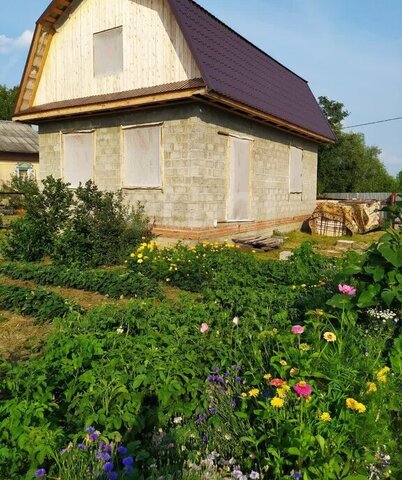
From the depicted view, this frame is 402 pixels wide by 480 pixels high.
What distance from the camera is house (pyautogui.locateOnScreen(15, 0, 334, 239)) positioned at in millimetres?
9430

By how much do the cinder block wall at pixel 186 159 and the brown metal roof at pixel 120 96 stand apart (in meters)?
0.49

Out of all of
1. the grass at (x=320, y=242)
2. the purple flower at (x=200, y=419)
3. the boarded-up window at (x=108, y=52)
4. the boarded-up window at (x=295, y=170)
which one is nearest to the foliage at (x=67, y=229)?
the grass at (x=320, y=242)

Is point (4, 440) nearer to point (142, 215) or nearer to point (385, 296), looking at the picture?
point (385, 296)

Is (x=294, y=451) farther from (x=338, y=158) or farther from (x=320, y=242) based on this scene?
(x=338, y=158)

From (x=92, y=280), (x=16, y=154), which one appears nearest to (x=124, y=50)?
(x=92, y=280)

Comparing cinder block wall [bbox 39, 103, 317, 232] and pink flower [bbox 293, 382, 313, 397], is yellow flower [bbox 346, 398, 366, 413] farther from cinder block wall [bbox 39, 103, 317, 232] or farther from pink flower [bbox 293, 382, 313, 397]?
cinder block wall [bbox 39, 103, 317, 232]

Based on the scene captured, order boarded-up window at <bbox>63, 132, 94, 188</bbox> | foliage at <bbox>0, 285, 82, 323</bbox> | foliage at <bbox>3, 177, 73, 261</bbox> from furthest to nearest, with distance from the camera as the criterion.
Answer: boarded-up window at <bbox>63, 132, 94, 188</bbox>, foliage at <bbox>3, 177, 73, 261</bbox>, foliage at <bbox>0, 285, 82, 323</bbox>

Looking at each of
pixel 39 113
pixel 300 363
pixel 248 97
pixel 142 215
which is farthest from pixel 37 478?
pixel 39 113

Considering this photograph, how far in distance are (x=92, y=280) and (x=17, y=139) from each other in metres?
23.1

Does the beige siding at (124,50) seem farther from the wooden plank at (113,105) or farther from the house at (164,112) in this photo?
the wooden plank at (113,105)

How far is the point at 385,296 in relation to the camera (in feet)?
10.5

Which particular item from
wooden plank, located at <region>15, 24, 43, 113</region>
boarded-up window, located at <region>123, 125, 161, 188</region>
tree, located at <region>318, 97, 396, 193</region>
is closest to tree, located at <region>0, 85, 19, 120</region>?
tree, located at <region>318, 97, 396, 193</region>

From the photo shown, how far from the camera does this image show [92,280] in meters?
6.48

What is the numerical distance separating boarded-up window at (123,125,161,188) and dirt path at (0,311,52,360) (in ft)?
18.2
